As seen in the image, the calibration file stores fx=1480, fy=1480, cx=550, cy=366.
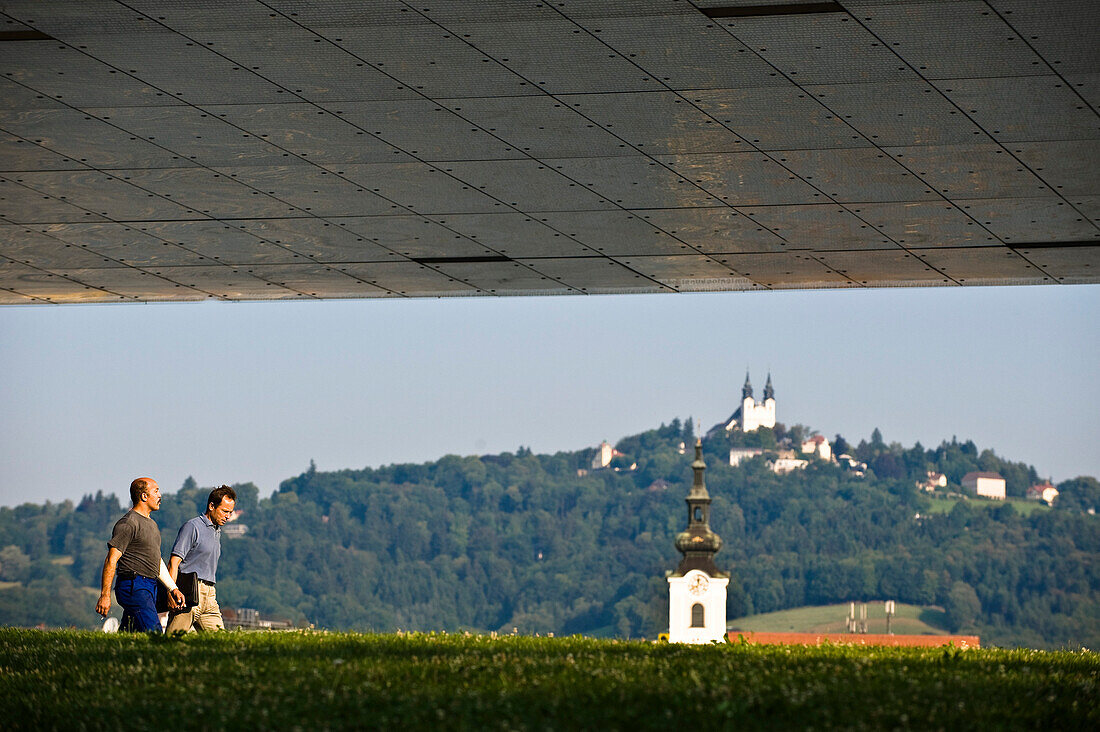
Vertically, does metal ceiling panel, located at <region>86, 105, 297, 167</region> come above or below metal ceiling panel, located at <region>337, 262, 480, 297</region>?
below

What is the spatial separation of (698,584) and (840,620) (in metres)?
77.7

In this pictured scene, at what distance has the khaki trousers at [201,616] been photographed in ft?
43.7

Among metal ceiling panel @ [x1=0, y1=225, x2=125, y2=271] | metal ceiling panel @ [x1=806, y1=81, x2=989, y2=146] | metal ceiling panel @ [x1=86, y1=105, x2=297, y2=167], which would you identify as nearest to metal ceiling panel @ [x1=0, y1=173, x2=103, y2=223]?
metal ceiling panel @ [x1=0, y1=225, x2=125, y2=271]

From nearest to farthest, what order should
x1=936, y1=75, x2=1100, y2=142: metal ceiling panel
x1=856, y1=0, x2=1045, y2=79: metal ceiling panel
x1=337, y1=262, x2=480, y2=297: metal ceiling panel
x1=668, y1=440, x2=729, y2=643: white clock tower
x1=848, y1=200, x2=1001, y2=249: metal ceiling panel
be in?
x1=856, y1=0, x2=1045, y2=79: metal ceiling panel → x1=936, y1=75, x2=1100, y2=142: metal ceiling panel → x1=848, y1=200, x2=1001, y2=249: metal ceiling panel → x1=337, y1=262, x2=480, y2=297: metal ceiling panel → x1=668, y1=440, x2=729, y2=643: white clock tower

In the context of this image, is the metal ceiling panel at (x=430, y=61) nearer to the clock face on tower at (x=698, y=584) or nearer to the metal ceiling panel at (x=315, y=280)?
the metal ceiling panel at (x=315, y=280)

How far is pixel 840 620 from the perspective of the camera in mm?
168500

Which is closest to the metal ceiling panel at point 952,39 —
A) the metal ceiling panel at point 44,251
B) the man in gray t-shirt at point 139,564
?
the man in gray t-shirt at point 139,564

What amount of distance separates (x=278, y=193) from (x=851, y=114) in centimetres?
653

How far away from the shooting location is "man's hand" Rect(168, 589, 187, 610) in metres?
12.9

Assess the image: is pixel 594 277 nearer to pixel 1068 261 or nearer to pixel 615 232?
pixel 615 232

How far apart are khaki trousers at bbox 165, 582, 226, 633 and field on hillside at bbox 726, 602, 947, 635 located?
486 ft

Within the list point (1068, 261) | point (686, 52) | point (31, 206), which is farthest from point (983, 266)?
point (31, 206)

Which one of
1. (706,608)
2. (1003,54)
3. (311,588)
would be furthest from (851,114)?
(311,588)

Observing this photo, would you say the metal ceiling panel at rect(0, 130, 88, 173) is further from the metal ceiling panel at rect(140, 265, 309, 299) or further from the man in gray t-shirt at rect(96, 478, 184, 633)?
the metal ceiling panel at rect(140, 265, 309, 299)
